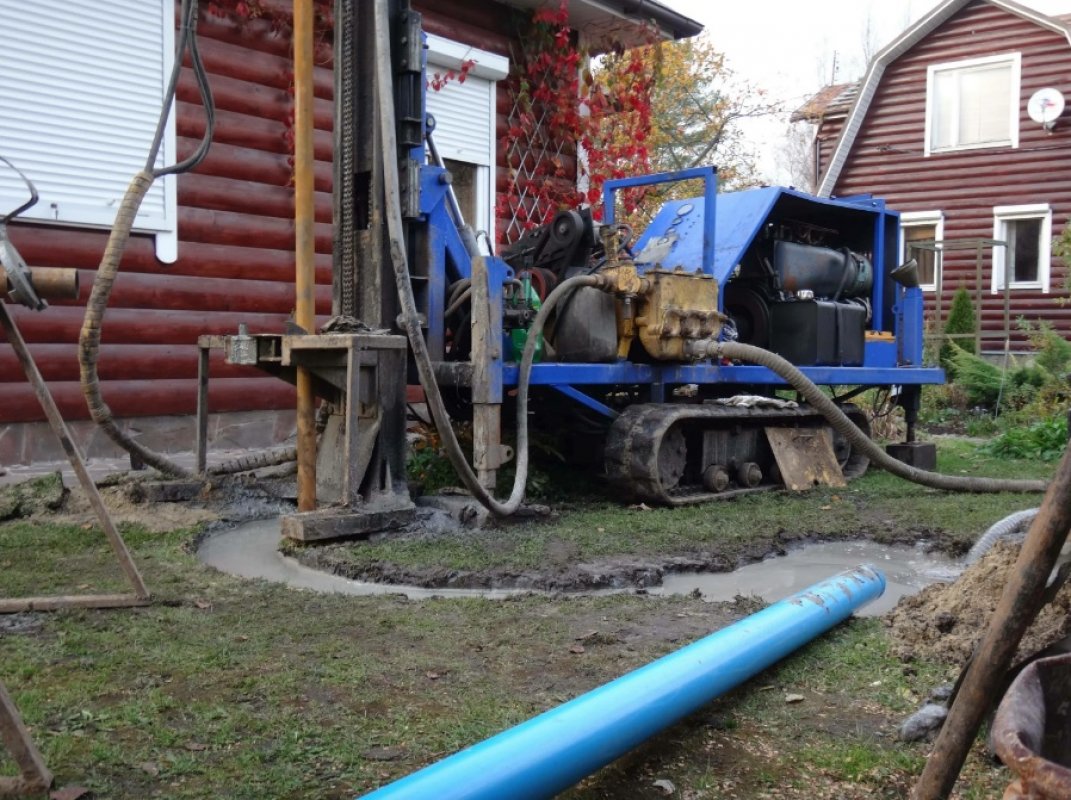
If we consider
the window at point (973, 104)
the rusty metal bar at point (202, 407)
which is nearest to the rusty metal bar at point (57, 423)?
Answer: the rusty metal bar at point (202, 407)

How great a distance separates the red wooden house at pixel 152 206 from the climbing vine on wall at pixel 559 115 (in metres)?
1.44

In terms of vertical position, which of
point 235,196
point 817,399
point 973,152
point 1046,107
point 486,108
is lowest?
point 817,399

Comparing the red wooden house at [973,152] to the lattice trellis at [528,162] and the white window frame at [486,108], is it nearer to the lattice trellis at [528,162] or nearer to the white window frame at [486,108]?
the lattice trellis at [528,162]


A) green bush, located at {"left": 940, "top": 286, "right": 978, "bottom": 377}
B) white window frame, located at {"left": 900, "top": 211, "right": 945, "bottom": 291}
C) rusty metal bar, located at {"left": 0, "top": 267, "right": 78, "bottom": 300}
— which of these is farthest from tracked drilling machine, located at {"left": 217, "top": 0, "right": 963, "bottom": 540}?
white window frame, located at {"left": 900, "top": 211, "right": 945, "bottom": 291}

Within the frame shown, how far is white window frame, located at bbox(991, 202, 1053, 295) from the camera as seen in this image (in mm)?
17312

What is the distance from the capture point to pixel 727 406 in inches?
271

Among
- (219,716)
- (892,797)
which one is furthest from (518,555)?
(892,797)

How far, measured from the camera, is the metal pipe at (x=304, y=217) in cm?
491

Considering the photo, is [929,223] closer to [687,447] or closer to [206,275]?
[687,447]

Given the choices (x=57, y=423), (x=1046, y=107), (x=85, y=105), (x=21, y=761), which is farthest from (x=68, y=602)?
(x=1046, y=107)

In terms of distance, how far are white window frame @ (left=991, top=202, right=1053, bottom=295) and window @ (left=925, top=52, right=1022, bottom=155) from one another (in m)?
1.22

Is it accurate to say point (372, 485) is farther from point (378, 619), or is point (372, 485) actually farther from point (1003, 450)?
point (1003, 450)

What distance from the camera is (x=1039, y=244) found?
17578 millimetres

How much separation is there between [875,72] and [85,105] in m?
16.2
